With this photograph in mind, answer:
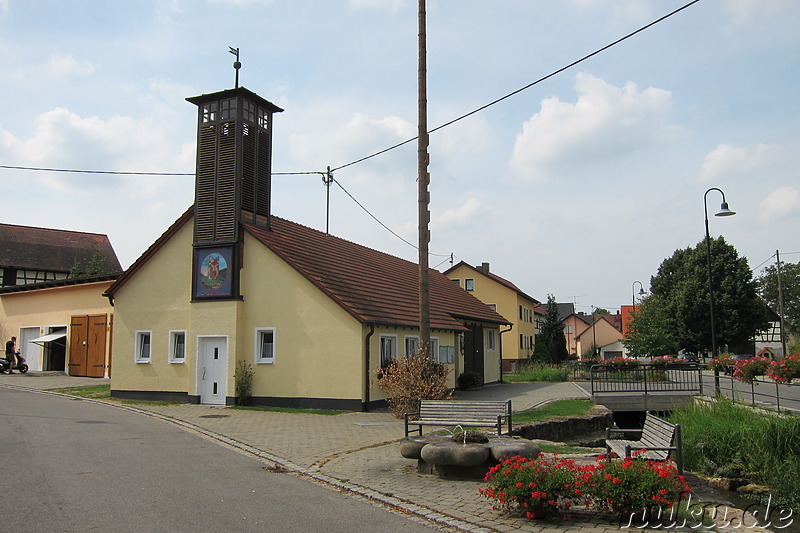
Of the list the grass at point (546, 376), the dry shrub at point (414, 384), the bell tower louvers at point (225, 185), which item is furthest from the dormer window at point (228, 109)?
the grass at point (546, 376)

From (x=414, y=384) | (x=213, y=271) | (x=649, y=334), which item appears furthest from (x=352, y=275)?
(x=649, y=334)

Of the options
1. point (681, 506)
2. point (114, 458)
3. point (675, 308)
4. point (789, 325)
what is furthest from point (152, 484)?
point (789, 325)

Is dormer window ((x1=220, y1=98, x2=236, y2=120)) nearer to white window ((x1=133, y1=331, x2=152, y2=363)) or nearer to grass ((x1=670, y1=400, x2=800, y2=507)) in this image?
white window ((x1=133, y1=331, x2=152, y2=363))

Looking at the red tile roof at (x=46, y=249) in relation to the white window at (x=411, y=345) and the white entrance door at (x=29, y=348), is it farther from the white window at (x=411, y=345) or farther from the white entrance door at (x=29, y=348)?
the white window at (x=411, y=345)

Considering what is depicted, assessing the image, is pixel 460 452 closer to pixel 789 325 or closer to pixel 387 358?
pixel 387 358

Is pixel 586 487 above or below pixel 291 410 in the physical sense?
above

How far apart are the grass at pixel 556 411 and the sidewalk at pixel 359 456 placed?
826 millimetres

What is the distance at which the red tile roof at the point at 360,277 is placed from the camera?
20.4m

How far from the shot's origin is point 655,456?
955cm

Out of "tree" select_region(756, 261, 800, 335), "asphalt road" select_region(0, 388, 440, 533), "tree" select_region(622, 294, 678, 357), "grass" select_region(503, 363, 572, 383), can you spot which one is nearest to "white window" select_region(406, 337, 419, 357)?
"asphalt road" select_region(0, 388, 440, 533)

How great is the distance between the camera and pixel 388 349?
69.8 feet

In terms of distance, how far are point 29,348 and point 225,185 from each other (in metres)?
19.0

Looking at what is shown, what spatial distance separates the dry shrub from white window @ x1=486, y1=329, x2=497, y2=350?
15612 millimetres

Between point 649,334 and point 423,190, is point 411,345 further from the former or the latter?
point 649,334
